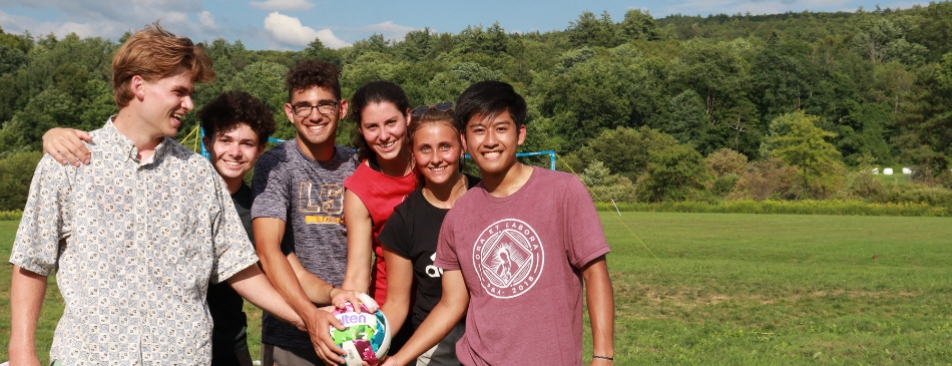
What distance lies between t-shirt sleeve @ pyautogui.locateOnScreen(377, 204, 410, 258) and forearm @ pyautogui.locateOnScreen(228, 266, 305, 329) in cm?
50

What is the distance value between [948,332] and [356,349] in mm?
8968

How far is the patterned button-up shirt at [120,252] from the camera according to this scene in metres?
2.21

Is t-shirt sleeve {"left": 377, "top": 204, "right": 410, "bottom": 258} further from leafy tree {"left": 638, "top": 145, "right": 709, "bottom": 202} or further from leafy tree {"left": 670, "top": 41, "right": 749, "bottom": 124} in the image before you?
leafy tree {"left": 670, "top": 41, "right": 749, "bottom": 124}

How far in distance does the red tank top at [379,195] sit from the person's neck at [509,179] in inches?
27.9

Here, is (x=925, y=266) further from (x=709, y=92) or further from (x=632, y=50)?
(x=632, y=50)

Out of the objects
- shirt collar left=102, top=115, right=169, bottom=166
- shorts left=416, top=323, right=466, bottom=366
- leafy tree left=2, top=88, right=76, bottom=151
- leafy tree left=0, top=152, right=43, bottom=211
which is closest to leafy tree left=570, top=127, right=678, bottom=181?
leafy tree left=0, top=152, right=43, bottom=211

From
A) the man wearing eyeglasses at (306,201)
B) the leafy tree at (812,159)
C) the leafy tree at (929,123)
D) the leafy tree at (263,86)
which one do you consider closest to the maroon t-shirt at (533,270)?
the man wearing eyeglasses at (306,201)

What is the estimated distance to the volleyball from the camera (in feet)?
9.43

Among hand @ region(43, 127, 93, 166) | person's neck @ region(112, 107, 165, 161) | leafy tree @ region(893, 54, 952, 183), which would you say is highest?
leafy tree @ region(893, 54, 952, 183)

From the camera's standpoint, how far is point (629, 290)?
1224 cm

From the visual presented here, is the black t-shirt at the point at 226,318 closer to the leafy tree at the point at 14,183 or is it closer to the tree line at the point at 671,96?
the leafy tree at the point at 14,183

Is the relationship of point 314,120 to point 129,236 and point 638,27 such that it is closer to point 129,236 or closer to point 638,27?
point 129,236

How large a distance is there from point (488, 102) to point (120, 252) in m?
1.40

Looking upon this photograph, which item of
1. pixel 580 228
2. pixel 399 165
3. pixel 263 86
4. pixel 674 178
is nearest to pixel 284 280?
pixel 399 165
